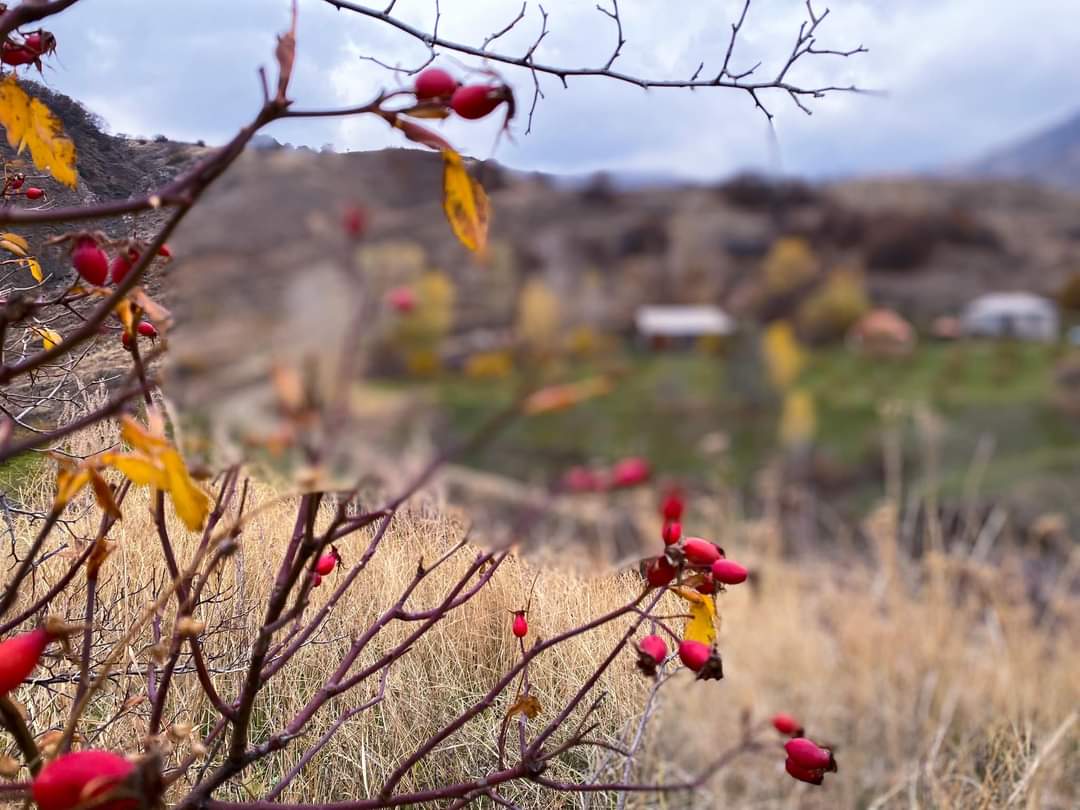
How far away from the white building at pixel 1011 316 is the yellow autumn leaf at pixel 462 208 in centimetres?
25

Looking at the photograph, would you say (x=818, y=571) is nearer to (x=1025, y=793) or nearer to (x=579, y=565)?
(x=1025, y=793)

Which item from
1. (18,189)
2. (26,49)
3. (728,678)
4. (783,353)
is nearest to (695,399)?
(783,353)

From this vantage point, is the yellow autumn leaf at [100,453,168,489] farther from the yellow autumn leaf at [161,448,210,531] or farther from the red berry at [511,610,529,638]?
the red berry at [511,610,529,638]

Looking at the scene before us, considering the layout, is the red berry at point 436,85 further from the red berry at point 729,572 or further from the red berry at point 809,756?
the red berry at point 809,756

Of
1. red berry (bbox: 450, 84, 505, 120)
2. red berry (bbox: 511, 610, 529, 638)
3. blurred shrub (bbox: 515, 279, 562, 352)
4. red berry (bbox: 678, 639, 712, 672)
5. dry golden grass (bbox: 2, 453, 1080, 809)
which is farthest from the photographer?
dry golden grass (bbox: 2, 453, 1080, 809)

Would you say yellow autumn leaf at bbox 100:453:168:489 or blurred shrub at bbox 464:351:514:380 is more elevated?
blurred shrub at bbox 464:351:514:380

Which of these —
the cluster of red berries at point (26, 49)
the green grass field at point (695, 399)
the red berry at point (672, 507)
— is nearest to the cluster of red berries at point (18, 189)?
the cluster of red berries at point (26, 49)

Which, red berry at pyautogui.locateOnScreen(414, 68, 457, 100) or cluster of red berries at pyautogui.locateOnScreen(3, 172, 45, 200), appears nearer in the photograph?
red berry at pyautogui.locateOnScreen(414, 68, 457, 100)

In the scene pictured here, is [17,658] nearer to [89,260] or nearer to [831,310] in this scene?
[89,260]

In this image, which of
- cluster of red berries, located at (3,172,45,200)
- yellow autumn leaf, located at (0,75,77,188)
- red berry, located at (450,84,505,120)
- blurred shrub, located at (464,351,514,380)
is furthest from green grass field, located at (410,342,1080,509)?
cluster of red berries, located at (3,172,45,200)

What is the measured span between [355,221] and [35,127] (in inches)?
8.9

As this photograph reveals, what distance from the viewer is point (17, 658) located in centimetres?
40

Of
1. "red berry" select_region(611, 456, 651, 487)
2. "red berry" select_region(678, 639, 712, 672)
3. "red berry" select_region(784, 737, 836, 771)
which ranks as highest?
"red berry" select_region(611, 456, 651, 487)

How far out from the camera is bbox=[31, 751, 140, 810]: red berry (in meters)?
0.36
